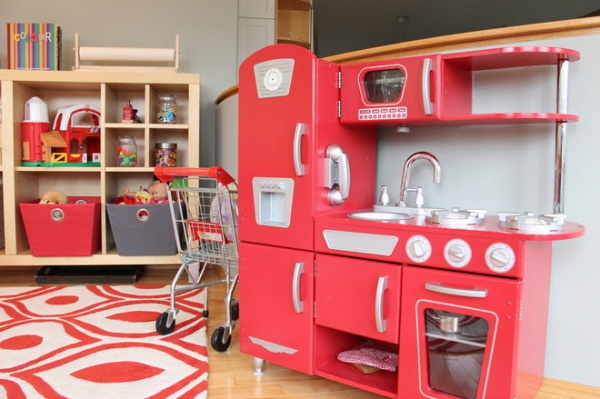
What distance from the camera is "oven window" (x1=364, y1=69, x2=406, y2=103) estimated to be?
1.57 m

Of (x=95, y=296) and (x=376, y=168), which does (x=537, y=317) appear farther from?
(x=95, y=296)

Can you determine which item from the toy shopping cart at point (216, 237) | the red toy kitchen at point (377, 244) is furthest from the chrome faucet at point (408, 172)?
the toy shopping cart at point (216, 237)

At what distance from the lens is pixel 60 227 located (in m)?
2.88

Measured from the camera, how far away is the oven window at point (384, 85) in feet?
5.16

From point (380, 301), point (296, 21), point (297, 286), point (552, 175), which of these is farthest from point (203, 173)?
point (296, 21)

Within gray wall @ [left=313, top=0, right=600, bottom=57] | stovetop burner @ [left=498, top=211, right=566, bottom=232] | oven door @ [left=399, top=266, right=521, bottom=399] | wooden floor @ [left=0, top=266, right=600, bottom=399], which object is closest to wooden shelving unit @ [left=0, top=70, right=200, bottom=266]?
wooden floor @ [left=0, top=266, right=600, bottom=399]

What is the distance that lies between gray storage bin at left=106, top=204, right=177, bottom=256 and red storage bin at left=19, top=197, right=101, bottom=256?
14cm

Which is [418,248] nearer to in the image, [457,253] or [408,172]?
[457,253]

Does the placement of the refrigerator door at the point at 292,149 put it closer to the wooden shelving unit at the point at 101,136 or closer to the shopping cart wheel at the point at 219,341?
the shopping cart wheel at the point at 219,341

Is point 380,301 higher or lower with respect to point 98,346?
higher

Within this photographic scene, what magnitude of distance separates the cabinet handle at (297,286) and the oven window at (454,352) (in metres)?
0.43

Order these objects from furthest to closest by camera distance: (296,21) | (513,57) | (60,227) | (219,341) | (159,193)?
(296,21) → (159,193) → (60,227) → (219,341) → (513,57)

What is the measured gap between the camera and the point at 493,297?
1269 mm

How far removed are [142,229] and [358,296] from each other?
1805 millimetres
